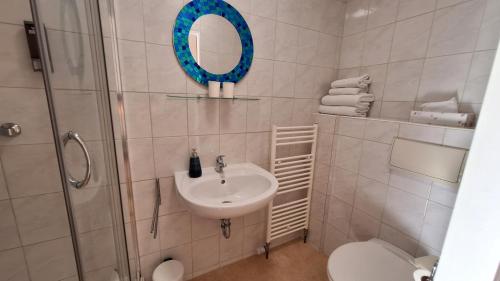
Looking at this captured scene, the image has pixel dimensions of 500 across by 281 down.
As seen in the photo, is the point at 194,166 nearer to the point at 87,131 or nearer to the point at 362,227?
the point at 87,131

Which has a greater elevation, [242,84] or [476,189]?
[242,84]

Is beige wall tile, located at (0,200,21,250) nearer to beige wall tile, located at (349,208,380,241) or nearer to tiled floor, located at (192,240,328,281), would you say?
tiled floor, located at (192,240,328,281)

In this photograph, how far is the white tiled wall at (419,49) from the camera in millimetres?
1063

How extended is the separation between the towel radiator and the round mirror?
587 millimetres

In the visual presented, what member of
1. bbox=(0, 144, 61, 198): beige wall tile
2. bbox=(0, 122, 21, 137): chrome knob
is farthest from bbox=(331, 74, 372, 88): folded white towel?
bbox=(0, 122, 21, 137): chrome knob

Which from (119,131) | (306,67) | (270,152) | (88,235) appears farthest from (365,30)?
(88,235)

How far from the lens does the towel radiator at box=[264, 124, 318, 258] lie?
1582mm

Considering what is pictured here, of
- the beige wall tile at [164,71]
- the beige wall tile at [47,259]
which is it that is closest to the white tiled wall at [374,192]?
the beige wall tile at [164,71]

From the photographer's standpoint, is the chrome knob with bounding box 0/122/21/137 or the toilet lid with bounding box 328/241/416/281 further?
the toilet lid with bounding box 328/241/416/281

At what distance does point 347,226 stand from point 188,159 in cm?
131

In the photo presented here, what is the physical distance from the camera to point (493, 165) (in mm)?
321

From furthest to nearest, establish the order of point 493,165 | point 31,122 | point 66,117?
point 31,122, point 66,117, point 493,165

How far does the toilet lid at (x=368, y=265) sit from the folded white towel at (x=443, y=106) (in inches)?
34.0

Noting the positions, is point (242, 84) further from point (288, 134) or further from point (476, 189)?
point (476, 189)
